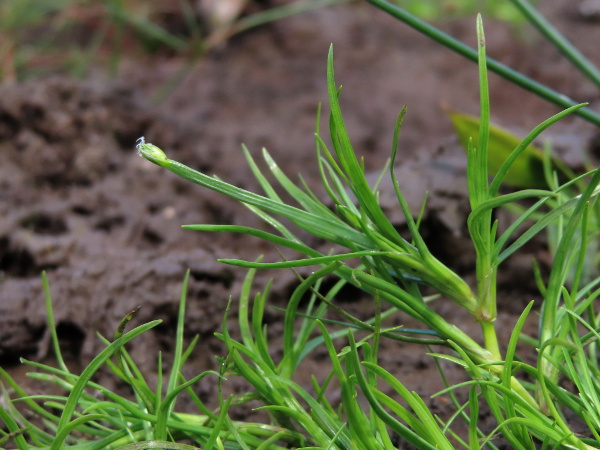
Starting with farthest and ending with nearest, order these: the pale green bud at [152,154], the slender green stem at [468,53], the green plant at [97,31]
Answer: the green plant at [97,31] → the slender green stem at [468,53] → the pale green bud at [152,154]

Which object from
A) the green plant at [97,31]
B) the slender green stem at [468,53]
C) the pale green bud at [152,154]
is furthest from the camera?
the green plant at [97,31]

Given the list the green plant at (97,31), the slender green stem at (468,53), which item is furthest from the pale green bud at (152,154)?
the green plant at (97,31)

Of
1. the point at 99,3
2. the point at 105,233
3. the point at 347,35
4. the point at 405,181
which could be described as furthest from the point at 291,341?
the point at 99,3

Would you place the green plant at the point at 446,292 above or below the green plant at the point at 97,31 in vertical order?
above

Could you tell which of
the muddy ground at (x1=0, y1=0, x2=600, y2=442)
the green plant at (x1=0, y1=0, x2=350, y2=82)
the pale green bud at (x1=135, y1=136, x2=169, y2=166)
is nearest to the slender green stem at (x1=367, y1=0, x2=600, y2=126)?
the muddy ground at (x1=0, y1=0, x2=600, y2=442)

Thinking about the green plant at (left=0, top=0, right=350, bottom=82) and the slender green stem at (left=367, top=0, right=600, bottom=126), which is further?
the green plant at (left=0, top=0, right=350, bottom=82)

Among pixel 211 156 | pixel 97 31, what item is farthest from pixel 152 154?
pixel 97 31

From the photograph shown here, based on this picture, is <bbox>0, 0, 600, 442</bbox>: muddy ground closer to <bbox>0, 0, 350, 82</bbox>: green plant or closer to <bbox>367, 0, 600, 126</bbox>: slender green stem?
<bbox>0, 0, 350, 82</bbox>: green plant

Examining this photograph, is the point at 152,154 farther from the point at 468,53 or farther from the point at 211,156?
the point at 211,156

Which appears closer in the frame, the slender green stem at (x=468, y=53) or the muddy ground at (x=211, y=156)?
the slender green stem at (x=468, y=53)

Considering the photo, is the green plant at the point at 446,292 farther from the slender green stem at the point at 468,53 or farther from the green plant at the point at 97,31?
the green plant at the point at 97,31

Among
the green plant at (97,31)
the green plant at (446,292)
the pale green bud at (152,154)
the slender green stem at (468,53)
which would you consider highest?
the slender green stem at (468,53)
